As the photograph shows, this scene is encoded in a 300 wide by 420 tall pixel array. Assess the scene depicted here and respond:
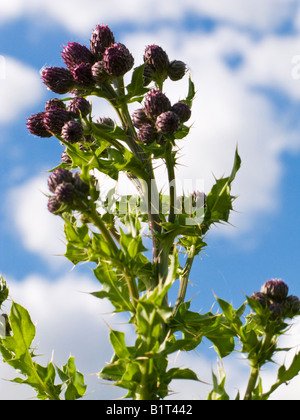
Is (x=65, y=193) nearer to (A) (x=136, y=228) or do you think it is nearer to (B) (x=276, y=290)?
(A) (x=136, y=228)

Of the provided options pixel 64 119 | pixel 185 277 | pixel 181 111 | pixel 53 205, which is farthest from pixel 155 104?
pixel 185 277

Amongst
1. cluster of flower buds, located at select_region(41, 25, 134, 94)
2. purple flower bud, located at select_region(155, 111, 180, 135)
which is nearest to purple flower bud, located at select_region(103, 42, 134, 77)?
cluster of flower buds, located at select_region(41, 25, 134, 94)

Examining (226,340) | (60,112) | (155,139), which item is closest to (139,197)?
(155,139)

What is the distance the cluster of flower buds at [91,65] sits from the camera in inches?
197

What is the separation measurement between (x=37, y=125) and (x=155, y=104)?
4.04 feet

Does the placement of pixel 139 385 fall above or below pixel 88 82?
below

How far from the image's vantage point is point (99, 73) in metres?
5.06

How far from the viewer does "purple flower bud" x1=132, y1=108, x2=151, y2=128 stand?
16.7 ft

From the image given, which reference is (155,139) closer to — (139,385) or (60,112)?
(60,112)

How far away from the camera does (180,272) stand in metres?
5.33

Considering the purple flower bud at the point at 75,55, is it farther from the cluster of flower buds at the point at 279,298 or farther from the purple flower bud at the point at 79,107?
the cluster of flower buds at the point at 279,298

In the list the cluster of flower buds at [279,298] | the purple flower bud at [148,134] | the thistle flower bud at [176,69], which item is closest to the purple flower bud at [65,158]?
the purple flower bud at [148,134]
